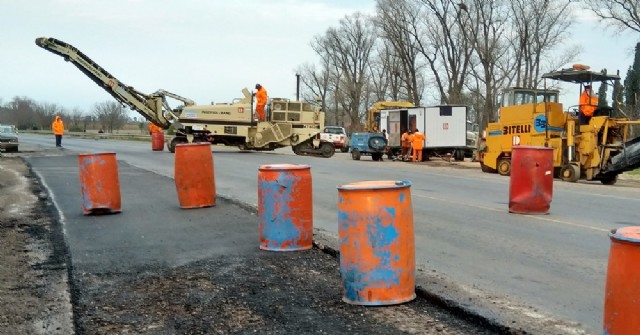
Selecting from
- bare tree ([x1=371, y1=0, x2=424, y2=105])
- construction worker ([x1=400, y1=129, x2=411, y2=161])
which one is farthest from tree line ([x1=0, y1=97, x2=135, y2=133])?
construction worker ([x1=400, y1=129, x2=411, y2=161])

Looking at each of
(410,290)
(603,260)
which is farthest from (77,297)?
(603,260)

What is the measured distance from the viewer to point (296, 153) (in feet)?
111

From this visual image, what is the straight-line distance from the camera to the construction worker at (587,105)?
65.1 feet

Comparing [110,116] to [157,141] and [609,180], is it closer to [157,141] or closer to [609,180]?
[157,141]

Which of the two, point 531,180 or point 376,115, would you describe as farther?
point 376,115

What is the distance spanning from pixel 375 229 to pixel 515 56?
Result: 59105mm

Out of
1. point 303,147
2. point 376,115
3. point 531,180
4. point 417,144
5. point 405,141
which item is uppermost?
point 376,115

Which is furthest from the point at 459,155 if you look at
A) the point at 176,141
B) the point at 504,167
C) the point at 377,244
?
the point at 377,244

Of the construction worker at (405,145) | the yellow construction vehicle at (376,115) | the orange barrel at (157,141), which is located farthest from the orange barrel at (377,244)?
the yellow construction vehicle at (376,115)

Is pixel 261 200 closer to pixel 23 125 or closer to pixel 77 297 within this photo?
pixel 77 297

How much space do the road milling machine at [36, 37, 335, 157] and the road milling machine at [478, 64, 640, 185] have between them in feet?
38.6

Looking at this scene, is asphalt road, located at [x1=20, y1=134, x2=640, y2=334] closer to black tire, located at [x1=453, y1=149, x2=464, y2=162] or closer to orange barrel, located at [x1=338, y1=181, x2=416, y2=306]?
orange barrel, located at [x1=338, y1=181, x2=416, y2=306]

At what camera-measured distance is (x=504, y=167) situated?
22844mm

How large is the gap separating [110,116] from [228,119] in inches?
2889
